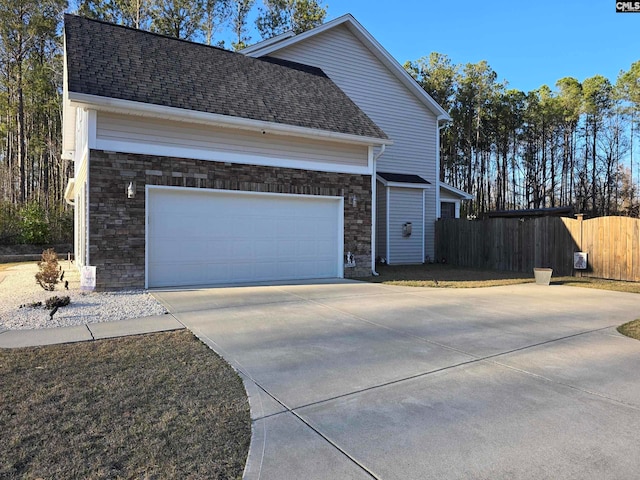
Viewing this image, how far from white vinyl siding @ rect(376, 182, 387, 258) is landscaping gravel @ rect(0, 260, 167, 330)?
9.78 m

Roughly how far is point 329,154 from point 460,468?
9519mm

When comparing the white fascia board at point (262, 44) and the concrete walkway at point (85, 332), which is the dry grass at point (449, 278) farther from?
the white fascia board at point (262, 44)

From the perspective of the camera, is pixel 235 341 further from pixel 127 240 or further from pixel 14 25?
pixel 14 25

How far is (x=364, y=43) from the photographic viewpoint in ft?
53.4

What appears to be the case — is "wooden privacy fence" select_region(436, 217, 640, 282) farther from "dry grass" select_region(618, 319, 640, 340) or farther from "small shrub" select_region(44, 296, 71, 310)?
"small shrub" select_region(44, 296, 71, 310)

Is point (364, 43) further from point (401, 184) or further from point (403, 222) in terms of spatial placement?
point (403, 222)

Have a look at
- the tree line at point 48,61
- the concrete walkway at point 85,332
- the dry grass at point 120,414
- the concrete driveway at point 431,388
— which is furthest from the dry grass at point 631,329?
the tree line at point 48,61

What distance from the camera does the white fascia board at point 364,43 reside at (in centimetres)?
1422

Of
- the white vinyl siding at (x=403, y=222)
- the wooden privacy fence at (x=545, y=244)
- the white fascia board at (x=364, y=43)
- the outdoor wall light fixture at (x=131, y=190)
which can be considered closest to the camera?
the outdoor wall light fixture at (x=131, y=190)

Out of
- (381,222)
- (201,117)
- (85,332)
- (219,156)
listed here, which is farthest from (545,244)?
(85,332)

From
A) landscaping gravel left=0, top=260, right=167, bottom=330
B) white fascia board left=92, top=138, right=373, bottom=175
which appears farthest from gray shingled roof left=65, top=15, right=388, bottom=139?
landscaping gravel left=0, top=260, right=167, bottom=330

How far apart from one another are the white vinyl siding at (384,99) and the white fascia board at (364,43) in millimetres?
176

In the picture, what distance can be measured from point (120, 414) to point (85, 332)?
2828 mm

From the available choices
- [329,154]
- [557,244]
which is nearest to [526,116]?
[557,244]
